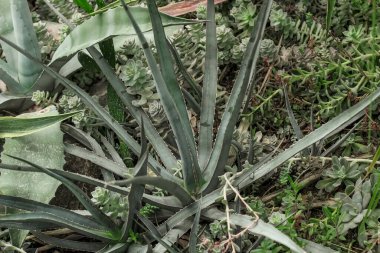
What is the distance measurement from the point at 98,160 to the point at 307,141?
1.81 feet

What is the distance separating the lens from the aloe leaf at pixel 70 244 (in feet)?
5.06

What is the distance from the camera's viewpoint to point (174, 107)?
1.46 meters

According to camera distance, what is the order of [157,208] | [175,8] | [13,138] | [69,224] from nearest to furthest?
[69,224], [157,208], [13,138], [175,8]

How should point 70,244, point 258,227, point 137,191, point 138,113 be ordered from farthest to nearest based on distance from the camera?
point 138,113 → point 70,244 → point 137,191 → point 258,227

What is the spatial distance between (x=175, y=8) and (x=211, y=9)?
1.24ft

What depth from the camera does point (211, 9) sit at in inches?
60.1

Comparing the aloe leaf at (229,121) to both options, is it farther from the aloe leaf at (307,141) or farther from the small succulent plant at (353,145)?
the small succulent plant at (353,145)

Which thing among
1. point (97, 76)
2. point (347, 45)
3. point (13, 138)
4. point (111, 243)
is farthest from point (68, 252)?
point (347, 45)

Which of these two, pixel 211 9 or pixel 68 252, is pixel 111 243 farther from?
pixel 211 9

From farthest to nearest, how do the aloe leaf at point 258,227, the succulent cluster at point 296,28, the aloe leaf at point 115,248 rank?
the succulent cluster at point 296,28 → the aloe leaf at point 115,248 → the aloe leaf at point 258,227

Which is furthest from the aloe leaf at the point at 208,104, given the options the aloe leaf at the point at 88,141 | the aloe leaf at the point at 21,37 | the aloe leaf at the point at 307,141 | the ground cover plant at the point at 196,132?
the aloe leaf at the point at 21,37

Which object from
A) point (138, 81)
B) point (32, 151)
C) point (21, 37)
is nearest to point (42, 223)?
point (32, 151)

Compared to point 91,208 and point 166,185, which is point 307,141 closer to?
point 166,185

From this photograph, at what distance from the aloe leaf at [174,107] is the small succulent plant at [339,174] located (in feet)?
1.10
